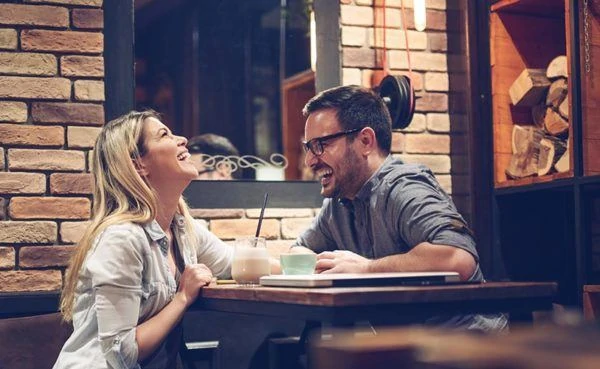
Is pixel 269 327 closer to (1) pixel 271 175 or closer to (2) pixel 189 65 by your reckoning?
(1) pixel 271 175

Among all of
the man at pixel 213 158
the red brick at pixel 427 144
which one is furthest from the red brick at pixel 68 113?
the red brick at pixel 427 144

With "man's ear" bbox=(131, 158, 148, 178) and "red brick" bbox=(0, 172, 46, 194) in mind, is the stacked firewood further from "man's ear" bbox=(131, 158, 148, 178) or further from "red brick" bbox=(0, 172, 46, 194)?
"red brick" bbox=(0, 172, 46, 194)

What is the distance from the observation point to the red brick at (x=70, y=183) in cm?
298

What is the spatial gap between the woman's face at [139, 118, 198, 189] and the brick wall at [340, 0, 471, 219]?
107cm

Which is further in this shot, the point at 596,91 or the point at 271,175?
the point at 271,175

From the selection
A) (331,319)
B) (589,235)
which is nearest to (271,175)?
(589,235)

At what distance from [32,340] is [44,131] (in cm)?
77

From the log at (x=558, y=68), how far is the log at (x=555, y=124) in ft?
0.46

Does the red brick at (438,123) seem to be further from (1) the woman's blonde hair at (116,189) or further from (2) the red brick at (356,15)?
(1) the woman's blonde hair at (116,189)

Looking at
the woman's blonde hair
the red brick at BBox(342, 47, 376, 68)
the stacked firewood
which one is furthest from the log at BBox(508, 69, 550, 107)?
the woman's blonde hair

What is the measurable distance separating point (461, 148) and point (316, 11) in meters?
0.86

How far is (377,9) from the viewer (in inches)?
141

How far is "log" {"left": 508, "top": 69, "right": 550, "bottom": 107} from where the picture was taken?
343 cm

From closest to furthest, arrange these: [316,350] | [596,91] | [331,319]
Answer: [316,350] < [331,319] < [596,91]
